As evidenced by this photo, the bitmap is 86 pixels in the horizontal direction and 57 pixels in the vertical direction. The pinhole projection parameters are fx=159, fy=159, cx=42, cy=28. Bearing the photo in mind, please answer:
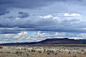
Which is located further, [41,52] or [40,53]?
[41,52]
